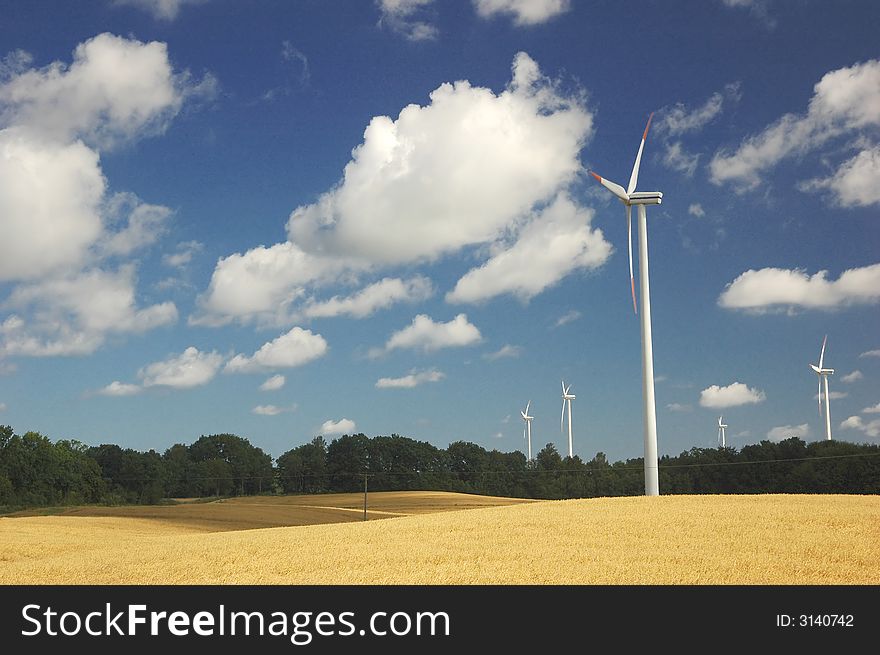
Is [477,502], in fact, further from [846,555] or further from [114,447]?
[114,447]

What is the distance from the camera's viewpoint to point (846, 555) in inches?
678

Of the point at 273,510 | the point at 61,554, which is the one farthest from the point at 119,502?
the point at 61,554

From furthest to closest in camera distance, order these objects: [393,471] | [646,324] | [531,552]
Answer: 1. [393,471]
2. [646,324]
3. [531,552]

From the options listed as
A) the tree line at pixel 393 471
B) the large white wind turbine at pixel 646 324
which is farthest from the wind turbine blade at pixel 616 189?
the tree line at pixel 393 471

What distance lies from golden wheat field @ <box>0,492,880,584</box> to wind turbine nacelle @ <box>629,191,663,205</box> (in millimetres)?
16221

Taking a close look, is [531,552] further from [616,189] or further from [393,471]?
[393,471]

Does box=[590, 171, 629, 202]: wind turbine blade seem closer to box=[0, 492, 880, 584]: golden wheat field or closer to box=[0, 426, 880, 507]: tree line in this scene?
box=[0, 492, 880, 584]: golden wheat field

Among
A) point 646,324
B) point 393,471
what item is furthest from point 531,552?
point 393,471

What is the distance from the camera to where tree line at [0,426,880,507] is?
A: 235ft

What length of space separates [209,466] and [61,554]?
85385 mm

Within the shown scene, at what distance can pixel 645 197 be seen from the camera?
3806 cm

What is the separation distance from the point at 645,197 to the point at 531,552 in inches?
963

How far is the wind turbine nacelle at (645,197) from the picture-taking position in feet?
125

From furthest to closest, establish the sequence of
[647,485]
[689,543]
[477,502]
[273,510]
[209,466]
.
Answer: [209,466] < [477,502] < [273,510] < [647,485] < [689,543]
